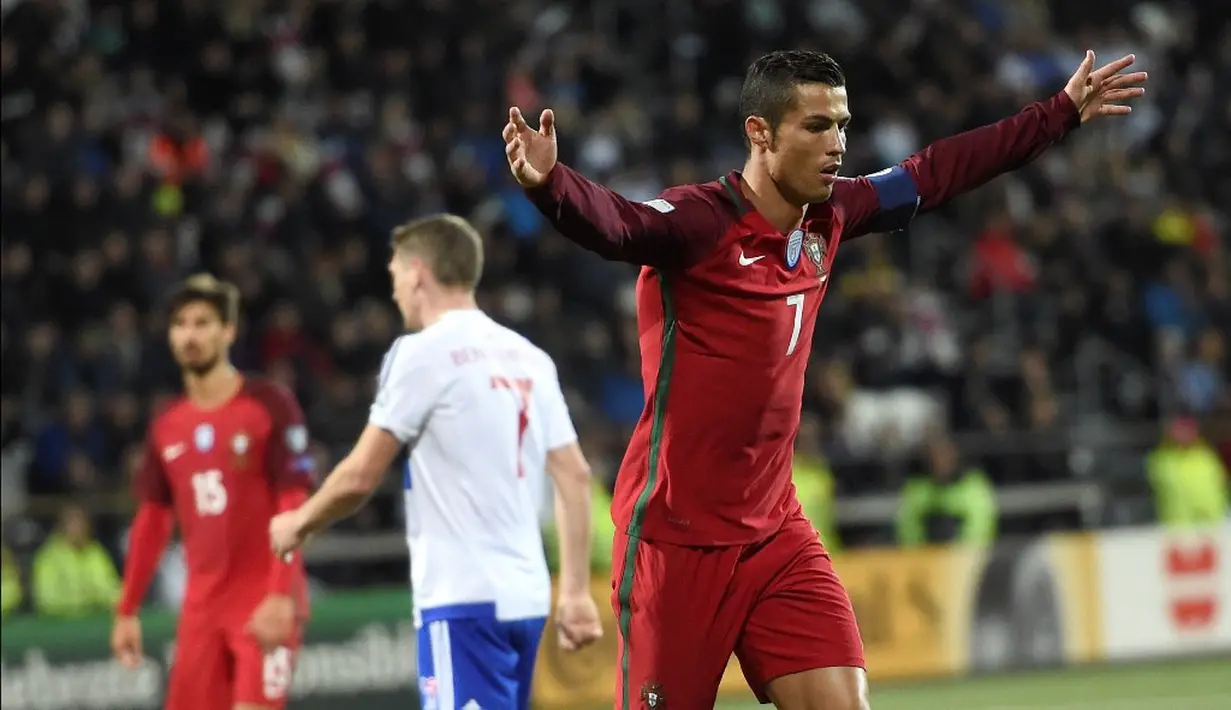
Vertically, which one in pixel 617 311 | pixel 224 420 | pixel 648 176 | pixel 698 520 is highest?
pixel 648 176

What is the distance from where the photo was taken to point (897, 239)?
65.0 feet

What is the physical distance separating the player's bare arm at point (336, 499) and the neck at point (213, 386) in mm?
2012

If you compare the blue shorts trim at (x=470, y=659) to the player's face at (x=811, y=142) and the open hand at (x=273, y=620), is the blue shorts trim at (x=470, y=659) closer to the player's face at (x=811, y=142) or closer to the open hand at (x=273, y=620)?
the open hand at (x=273, y=620)

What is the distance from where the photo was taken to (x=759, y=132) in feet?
18.3

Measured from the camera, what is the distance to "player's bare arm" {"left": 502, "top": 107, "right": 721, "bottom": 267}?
4809 mm

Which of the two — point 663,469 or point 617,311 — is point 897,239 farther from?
point 663,469

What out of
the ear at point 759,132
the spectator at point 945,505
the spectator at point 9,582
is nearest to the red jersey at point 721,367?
the ear at point 759,132

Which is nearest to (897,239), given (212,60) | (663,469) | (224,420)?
(212,60)

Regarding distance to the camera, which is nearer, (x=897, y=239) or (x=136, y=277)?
(x=136, y=277)

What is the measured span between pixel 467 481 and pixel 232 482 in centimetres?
179

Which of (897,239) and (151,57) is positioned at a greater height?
(151,57)

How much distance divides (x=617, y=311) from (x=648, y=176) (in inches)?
73.0

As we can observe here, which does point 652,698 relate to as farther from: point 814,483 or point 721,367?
point 814,483

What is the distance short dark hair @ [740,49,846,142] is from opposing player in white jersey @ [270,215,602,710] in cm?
126
